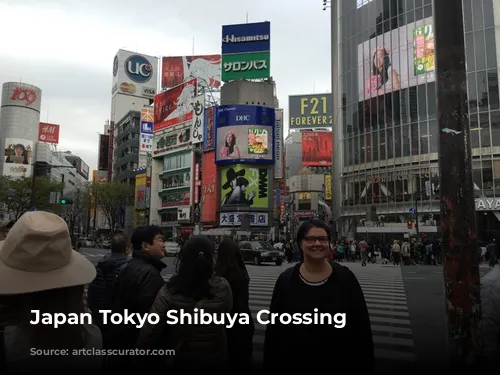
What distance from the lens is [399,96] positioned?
1927 inches

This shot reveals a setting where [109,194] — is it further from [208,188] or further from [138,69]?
[138,69]

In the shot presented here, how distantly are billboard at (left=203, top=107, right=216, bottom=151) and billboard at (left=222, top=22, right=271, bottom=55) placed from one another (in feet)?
29.4

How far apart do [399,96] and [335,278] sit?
49780 millimetres

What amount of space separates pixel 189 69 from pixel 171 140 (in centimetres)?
2703

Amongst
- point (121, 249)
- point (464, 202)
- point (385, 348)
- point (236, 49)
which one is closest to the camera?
point (464, 202)

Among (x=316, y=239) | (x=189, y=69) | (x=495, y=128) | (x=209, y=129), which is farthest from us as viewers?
(x=189, y=69)

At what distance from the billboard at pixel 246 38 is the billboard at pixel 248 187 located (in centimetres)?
1777

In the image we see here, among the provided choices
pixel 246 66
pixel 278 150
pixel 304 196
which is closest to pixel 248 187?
pixel 278 150

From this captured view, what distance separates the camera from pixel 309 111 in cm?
9506

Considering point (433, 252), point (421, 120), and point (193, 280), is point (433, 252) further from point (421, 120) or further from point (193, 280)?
point (193, 280)

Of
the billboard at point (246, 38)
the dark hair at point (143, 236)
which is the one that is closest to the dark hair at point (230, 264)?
the dark hair at point (143, 236)

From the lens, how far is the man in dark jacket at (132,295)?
3748 mm

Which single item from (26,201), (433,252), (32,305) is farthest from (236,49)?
(32,305)

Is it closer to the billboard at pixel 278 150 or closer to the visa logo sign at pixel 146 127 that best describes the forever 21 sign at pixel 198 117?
the billboard at pixel 278 150
